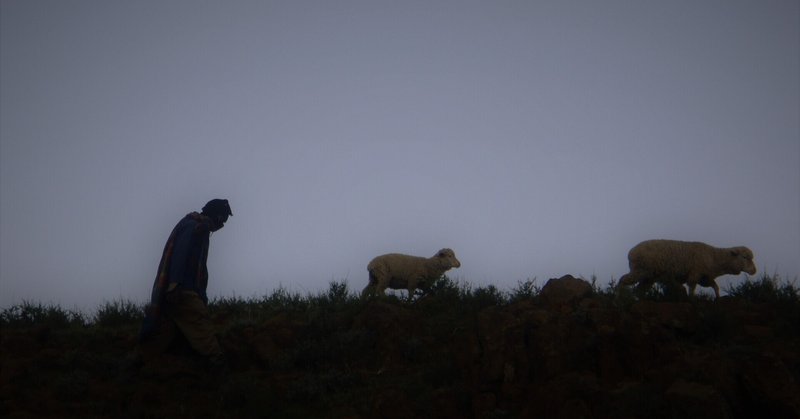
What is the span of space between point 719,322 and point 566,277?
274 cm

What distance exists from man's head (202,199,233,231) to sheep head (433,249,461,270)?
729 centimetres

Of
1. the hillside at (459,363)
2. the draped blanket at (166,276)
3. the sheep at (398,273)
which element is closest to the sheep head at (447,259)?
the sheep at (398,273)

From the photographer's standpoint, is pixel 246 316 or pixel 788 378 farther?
pixel 246 316

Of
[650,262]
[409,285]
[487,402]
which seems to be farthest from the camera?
[409,285]

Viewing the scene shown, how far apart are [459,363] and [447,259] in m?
8.00

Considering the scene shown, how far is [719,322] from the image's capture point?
10.5 metres

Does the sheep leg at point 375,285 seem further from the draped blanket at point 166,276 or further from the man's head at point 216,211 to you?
the draped blanket at point 166,276

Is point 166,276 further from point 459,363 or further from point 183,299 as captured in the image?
point 459,363

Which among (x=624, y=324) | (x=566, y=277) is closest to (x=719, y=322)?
(x=624, y=324)

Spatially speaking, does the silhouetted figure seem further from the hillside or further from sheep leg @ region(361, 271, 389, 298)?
sheep leg @ region(361, 271, 389, 298)

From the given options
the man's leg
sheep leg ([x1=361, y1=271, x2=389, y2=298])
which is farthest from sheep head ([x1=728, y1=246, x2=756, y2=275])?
the man's leg

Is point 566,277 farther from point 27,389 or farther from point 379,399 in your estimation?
point 27,389

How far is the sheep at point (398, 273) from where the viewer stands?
54.9ft

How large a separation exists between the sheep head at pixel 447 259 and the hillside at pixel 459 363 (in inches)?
169
